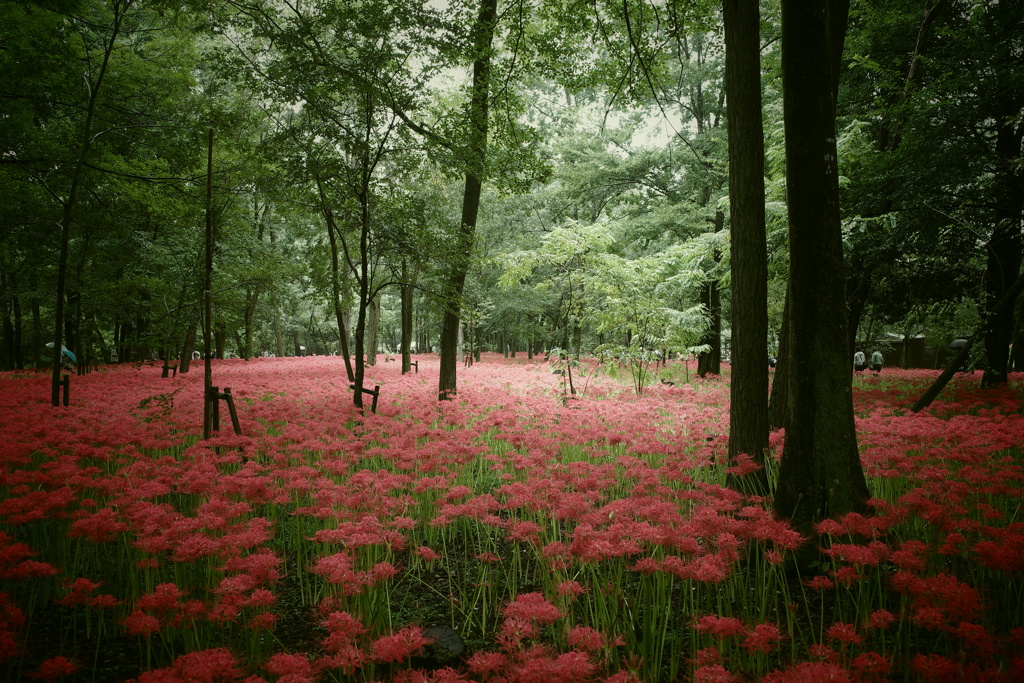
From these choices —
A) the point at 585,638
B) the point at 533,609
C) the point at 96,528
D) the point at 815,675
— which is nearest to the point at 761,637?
the point at 815,675

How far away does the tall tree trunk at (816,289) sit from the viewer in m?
3.23

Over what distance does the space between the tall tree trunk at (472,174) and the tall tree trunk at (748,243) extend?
4.08 m

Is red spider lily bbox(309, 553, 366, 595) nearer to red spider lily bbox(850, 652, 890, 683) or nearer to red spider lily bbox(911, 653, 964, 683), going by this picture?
red spider lily bbox(850, 652, 890, 683)

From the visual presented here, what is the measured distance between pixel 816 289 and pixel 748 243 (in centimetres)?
130

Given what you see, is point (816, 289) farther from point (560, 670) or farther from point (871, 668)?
point (560, 670)

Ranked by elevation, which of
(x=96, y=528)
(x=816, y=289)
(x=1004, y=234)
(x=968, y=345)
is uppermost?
(x=1004, y=234)

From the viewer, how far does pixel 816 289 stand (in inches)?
128

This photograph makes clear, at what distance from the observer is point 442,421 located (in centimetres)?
758

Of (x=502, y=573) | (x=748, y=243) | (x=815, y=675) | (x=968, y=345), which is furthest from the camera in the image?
(x=968, y=345)

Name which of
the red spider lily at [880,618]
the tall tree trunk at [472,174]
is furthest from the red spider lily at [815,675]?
A: the tall tree trunk at [472,174]

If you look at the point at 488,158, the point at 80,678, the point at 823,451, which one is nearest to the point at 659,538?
the point at 823,451

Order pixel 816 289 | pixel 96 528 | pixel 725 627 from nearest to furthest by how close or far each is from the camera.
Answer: pixel 725 627 < pixel 96 528 < pixel 816 289

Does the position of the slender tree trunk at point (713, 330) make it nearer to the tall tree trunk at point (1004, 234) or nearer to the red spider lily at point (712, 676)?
the tall tree trunk at point (1004, 234)

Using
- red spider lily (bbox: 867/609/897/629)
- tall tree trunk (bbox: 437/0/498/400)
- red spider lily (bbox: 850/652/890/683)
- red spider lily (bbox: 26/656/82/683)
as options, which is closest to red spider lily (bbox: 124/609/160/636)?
red spider lily (bbox: 26/656/82/683)
